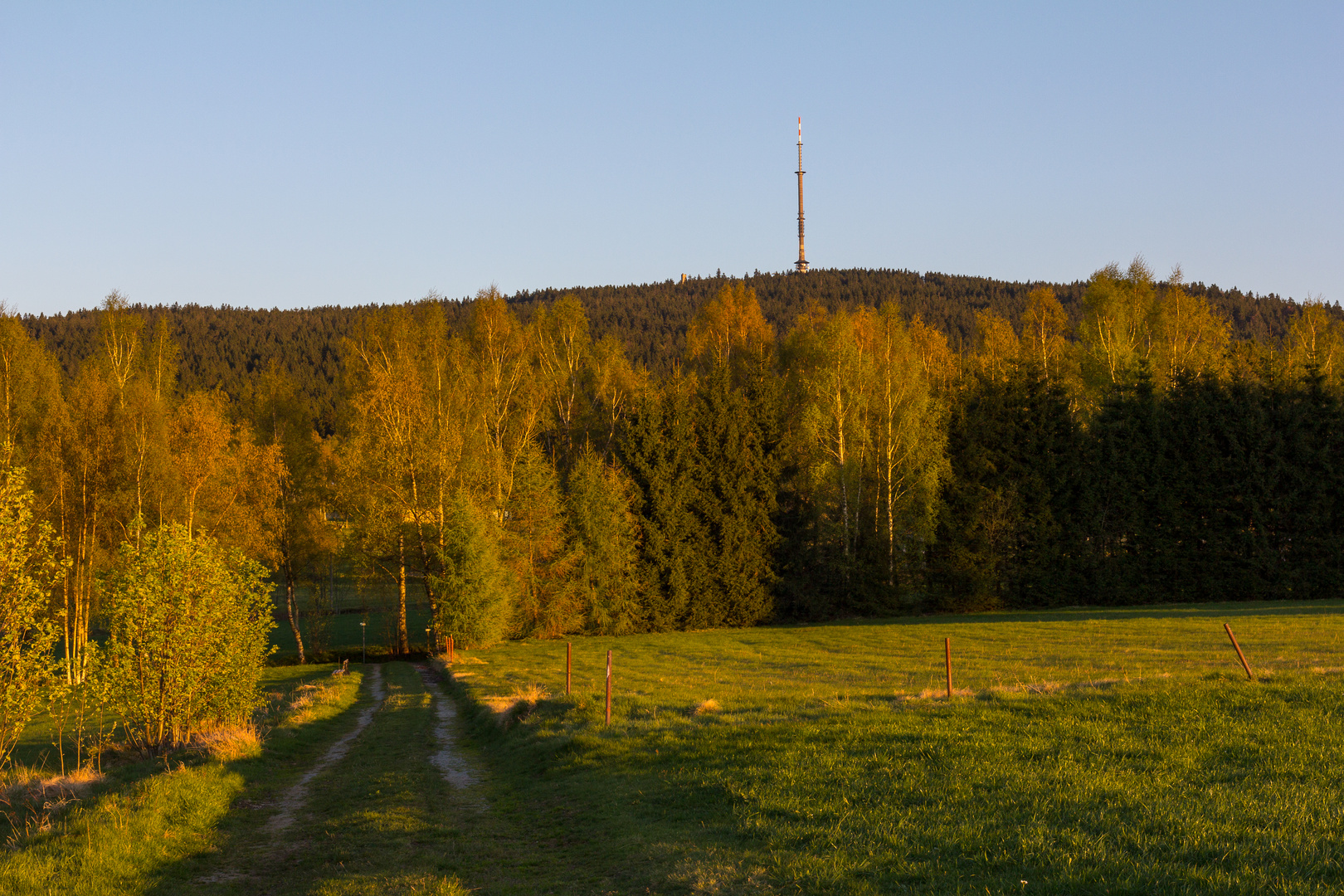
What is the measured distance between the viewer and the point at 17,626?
48.2 ft

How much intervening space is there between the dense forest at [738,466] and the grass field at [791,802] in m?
27.0

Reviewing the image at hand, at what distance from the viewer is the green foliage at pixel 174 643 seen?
731 inches

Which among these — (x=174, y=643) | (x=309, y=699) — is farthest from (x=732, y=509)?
(x=174, y=643)

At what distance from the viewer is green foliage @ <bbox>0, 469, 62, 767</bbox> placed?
1383 centimetres

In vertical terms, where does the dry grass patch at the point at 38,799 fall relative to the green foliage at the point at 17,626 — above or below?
below

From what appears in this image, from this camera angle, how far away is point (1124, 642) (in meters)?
32.1

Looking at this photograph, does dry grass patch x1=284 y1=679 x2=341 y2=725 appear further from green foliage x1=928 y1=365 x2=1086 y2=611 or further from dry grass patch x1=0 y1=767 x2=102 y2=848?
green foliage x1=928 y1=365 x2=1086 y2=611

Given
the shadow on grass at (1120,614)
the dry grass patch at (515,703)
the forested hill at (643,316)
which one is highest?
the forested hill at (643,316)

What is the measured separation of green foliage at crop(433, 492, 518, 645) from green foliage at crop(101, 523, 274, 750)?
68.1ft

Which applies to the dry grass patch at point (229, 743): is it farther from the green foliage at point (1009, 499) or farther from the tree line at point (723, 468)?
the green foliage at point (1009, 499)

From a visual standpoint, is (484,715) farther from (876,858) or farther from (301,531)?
(301,531)

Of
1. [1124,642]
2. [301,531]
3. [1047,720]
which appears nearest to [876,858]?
[1047,720]

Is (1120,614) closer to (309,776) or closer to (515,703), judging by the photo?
(515,703)

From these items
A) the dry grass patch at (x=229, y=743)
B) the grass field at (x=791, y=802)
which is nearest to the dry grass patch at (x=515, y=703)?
the grass field at (x=791, y=802)
